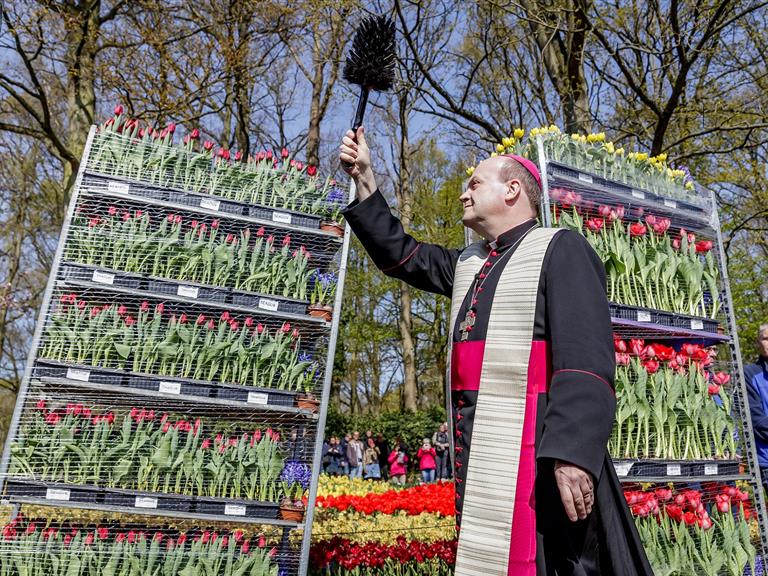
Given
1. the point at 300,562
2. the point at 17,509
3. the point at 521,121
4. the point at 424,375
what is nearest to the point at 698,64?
the point at 521,121

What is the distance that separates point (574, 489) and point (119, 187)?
139 inches

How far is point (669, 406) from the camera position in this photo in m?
4.05

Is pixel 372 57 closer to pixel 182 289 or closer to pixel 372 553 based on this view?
pixel 182 289

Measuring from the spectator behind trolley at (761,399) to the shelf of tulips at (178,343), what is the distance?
3.57 meters

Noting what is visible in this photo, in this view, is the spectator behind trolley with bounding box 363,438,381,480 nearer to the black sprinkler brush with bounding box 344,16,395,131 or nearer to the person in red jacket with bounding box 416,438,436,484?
the person in red jacket with bounding box 416,438,436,484

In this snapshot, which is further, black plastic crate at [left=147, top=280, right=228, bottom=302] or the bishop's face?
black plastic crate at [left=147, top=280, right=228, bottom=302]

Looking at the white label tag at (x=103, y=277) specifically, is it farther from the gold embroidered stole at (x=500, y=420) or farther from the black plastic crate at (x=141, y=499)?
the gold embroidered stole at (x=500, y=420)

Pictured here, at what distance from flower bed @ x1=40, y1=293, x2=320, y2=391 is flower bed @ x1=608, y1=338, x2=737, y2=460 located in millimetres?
2009

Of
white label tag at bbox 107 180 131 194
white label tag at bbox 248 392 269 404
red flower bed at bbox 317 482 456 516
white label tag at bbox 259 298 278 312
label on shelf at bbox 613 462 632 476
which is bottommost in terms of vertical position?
red flower bed at bbox 317 482 456 516

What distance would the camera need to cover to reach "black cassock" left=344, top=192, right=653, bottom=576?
186 centimetres

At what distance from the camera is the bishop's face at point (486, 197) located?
2492mm

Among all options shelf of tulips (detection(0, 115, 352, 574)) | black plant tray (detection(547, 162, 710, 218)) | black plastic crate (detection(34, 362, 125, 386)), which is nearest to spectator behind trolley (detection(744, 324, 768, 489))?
black plant tray (detection(547, 162, 710, 218))

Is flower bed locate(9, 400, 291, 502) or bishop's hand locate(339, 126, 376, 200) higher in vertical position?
bishop's hand locate(339, 126, 376, 200)

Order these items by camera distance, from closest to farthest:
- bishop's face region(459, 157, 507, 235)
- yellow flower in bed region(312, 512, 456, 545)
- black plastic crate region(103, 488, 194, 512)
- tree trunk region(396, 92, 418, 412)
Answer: bishop's face region(459, 157, 507, 235) → black plastic crate region(103, 488, 194, 512) → yellow flower in bed region(312, 512, 456, 545) → tree trunk region(396, 92, 418, 412)
